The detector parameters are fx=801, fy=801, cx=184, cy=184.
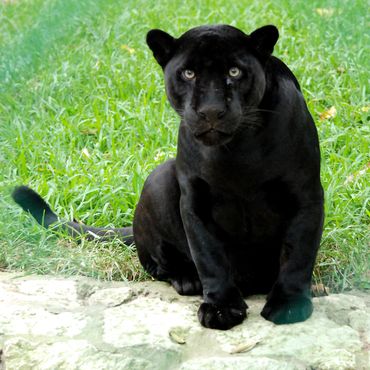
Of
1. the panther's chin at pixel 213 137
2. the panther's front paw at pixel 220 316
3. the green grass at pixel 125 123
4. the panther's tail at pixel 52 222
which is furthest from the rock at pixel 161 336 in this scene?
the panther's tail at pixel 52 222

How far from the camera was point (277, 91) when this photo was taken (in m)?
2.84

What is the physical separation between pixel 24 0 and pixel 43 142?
1.04m

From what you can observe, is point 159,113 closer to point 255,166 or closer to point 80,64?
point 80,64

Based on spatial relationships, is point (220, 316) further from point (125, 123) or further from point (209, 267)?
point (125, 123)

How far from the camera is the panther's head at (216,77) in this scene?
2561 mm

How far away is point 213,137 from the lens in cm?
261

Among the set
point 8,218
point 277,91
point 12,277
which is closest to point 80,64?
point 8,218

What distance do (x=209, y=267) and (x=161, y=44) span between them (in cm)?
82

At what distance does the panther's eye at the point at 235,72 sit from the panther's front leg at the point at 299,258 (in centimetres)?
53

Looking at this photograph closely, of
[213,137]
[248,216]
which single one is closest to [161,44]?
[213,137]

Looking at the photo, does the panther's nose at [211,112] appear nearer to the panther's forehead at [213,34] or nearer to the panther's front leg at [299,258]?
the panther's forehead at [213,34]

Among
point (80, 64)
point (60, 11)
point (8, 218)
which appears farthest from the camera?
point (80, 64)

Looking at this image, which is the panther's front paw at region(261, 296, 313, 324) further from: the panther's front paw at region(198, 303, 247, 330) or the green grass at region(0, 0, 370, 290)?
the green grass at region(0, 0, 370, 290)

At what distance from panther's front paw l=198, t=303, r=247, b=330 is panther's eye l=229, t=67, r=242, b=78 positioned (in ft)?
2.68
